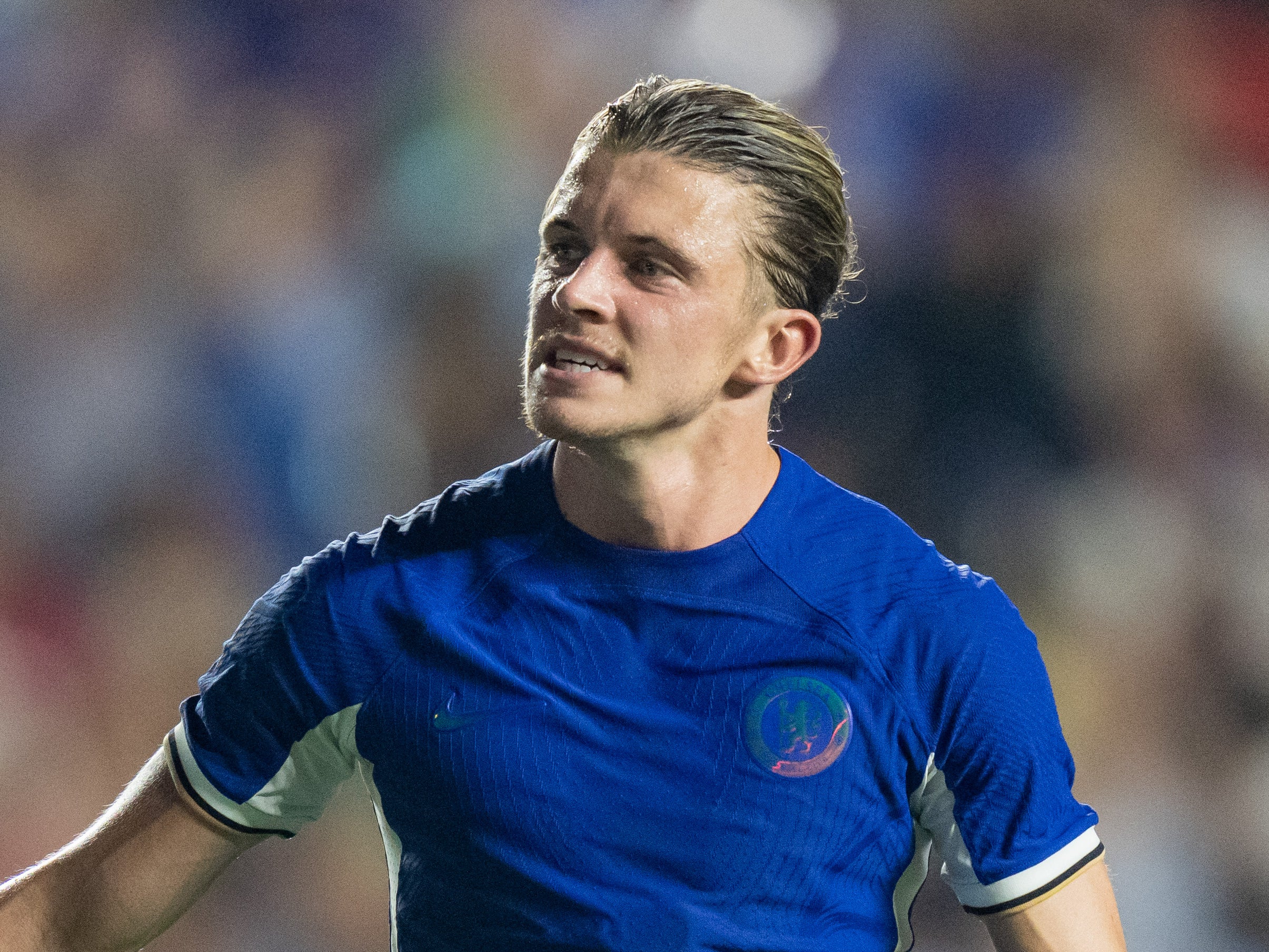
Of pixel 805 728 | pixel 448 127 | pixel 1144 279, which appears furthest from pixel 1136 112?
pixel 805 728

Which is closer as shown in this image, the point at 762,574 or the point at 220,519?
the point at 762,574

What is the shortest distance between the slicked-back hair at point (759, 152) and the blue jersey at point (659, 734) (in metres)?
0.29

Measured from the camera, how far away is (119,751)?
3.18 meters

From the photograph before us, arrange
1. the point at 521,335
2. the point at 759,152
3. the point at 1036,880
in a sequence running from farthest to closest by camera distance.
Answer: the point at 521,335 → the point at 759,152 → the point at 1036,880

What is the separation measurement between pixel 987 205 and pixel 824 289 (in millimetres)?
1702

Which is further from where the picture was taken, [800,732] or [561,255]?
[561,255]

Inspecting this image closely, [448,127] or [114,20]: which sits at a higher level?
[114,20]

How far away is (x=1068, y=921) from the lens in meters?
1.48

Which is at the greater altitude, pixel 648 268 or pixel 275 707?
pixel 648 268

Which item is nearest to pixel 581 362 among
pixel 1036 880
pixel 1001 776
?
pixel 1001 776

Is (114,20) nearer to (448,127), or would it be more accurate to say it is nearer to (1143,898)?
(448,127)

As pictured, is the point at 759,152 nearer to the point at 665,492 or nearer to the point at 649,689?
the point at 665,492

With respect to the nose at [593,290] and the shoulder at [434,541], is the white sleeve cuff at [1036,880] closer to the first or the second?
the shoulder at [434,541]

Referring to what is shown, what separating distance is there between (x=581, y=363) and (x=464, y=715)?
0.41 metres
